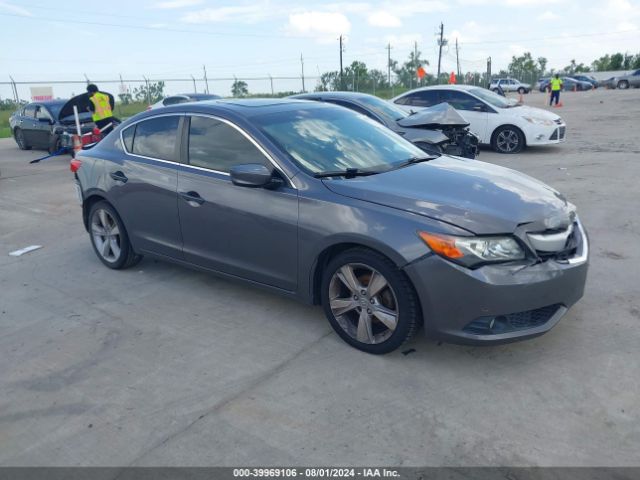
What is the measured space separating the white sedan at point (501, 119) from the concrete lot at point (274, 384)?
756 centimetres

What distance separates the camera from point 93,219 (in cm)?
569

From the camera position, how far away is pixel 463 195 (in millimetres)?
3680

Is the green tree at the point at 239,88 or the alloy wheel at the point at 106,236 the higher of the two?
the green tree at the point at 239,88

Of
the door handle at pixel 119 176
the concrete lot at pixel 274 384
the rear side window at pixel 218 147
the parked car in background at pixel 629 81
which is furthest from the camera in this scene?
the parked car in background at pixel 629 81

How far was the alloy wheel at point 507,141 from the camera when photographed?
12.6 metres

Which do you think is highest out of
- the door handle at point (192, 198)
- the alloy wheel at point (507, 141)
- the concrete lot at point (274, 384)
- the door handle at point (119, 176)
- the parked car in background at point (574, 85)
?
the door handle at point (119, 176)

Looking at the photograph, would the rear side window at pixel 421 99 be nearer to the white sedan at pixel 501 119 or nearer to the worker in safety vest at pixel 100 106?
the white sedan at pixel 501 119

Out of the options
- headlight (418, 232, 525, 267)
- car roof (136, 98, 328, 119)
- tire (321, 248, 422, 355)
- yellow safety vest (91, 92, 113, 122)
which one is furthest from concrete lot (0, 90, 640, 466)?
yellow safety vest (91, 92, 113, 122)

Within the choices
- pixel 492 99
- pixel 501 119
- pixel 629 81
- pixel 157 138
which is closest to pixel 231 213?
pixel 157 138

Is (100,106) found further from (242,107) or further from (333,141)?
(333,141)

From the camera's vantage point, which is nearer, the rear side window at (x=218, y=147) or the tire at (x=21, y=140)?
the rear side window at (x=218, y=147)

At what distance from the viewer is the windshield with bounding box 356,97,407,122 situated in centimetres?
965

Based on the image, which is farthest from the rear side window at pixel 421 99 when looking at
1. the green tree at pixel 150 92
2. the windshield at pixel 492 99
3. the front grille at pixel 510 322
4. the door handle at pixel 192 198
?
the green tree at pixel 150 92

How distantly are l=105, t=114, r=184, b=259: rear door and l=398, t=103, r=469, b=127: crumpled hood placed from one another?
16.3 ft
